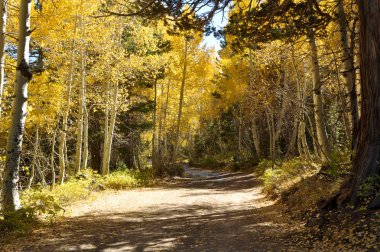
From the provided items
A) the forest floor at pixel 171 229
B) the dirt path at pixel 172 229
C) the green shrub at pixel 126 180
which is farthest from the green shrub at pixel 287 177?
the green shrub at pixel 126 180

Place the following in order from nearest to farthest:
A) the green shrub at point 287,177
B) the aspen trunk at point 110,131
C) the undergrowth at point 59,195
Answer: the undergrowth at point 59,195, the green shrub at point 287,177, the aspen trunk at point 110,131

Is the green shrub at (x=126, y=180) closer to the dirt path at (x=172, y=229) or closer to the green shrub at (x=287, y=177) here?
the dirt path at (x=172, y=229)

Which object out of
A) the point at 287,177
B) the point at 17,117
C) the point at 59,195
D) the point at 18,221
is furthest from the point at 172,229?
the point at 287,177

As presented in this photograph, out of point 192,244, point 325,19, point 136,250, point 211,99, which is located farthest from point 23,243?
point 211,99

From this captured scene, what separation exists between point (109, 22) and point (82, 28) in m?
1.34

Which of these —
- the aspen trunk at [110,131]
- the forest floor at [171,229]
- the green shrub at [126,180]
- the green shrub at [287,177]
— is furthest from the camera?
the aspen trunk at [110,131]

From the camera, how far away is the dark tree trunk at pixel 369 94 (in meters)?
5.57

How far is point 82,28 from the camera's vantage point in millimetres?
11883

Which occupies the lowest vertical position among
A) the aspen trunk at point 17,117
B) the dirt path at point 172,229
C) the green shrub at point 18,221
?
the dirt path at point 172,229

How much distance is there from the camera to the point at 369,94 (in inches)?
225

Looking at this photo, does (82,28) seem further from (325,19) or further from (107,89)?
(325,19)

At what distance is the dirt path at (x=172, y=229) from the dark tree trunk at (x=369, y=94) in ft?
5.11

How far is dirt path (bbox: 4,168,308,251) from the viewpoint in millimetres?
5551

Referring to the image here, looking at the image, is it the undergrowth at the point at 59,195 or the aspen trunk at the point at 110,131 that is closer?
the undergrowth at the point at 59,195
